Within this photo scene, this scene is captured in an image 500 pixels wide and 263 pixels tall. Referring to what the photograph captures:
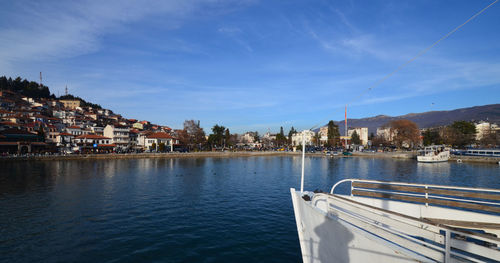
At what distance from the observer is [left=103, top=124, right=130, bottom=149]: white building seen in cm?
8569

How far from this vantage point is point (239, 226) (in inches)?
521

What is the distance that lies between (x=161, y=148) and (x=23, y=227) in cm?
7618

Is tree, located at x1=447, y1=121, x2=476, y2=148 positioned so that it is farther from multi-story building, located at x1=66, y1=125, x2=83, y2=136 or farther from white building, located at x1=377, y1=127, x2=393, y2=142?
multi-story building, located at x1=66, y1=125, x2=83, y2=136

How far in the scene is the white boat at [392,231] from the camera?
3482 mm

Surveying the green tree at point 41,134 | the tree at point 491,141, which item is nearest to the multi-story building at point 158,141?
the green tree at point 41,134

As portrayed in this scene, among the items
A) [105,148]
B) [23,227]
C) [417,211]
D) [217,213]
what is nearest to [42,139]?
[105,148]

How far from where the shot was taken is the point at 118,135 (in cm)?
8706

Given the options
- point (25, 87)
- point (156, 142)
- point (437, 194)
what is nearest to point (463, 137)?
point (437, 194)

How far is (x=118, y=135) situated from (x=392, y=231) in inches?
3814

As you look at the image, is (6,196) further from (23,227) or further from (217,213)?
(217,213)

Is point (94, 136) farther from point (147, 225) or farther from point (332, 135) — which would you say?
point (332, 135)

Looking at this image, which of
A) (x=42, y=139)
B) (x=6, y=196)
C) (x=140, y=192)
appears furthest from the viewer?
(x=42, y=139)

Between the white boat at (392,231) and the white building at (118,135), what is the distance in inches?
3631

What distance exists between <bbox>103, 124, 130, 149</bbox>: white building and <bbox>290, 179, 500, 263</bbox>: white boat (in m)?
92.2
